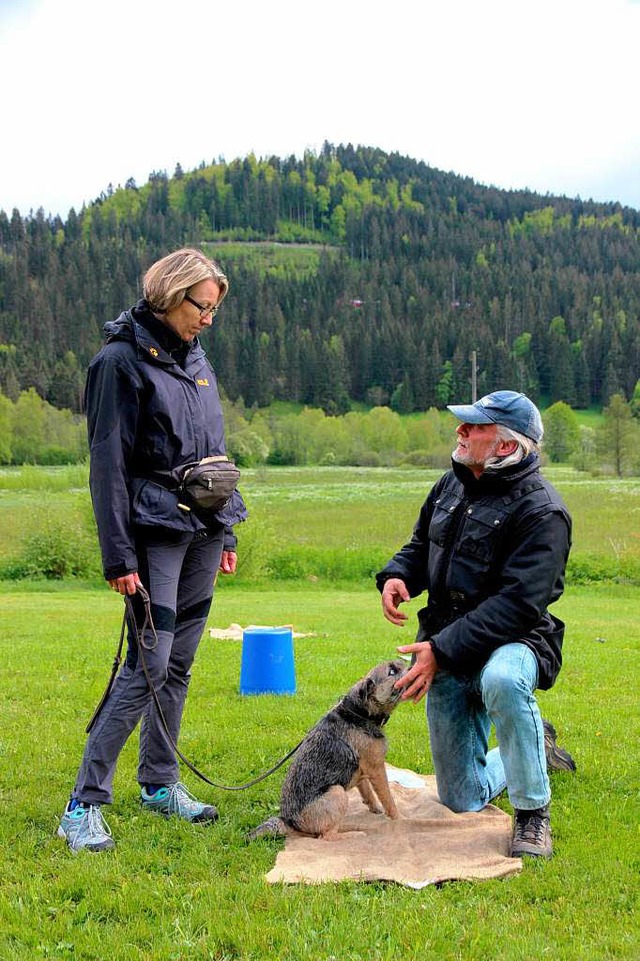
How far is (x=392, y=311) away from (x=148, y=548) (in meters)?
157

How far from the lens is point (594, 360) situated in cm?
13750

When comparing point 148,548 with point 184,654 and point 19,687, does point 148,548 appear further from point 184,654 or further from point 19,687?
point 19,687

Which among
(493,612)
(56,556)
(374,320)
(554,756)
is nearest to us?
(493,612)

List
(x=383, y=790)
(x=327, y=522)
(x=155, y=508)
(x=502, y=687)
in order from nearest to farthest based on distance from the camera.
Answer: (x=502, y=687) → (x=155, y=508) → (x=383, y=790) → (x=327, y=522)

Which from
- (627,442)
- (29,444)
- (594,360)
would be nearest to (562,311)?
(594,360)

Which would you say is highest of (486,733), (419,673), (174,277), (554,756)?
(174,277)

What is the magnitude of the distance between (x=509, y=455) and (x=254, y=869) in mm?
2620

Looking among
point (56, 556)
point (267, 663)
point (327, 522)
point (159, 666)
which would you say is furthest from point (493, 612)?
point (327, 522)

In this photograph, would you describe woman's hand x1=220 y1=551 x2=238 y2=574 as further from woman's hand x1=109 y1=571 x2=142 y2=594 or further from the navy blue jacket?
woman's hand x1=109 y1=571 x2=142 y2=594

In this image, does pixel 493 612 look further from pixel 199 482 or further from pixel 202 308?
pixel 202 308

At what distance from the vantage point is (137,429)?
192 inches

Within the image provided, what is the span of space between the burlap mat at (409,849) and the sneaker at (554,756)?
0.68 m

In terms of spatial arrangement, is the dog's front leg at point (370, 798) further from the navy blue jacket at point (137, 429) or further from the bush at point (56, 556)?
the bush at point (56, 556)

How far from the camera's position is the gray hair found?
4905 mm
